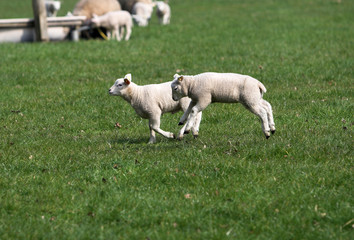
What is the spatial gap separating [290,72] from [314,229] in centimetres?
784

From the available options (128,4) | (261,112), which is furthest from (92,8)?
(261,112)

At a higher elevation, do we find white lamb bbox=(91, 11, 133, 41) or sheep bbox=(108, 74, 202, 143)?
sheep bbox=(108, 74, 202, 143)

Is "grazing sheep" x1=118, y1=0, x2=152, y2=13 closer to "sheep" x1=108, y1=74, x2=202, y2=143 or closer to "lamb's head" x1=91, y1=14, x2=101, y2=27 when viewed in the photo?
"lamb's head" x1=91, y1=14, x2=101, y2=27

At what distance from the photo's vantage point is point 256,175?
266 inches

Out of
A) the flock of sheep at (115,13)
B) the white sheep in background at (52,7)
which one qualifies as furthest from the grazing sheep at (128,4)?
the white sheep in background at (52,7)

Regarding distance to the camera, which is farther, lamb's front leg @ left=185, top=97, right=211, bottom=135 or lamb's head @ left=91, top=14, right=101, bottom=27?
lamb's head @ left=91, top=14, right=101, bottom=27

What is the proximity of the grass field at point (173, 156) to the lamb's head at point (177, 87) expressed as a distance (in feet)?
2.15

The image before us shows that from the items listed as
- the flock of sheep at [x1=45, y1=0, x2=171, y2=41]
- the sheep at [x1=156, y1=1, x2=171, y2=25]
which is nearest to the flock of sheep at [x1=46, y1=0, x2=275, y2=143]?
the flock of sheep at [x1=45, y1=0, x2=171, y2=41]

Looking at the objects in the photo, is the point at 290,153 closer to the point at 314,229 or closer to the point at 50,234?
the point at 314,229

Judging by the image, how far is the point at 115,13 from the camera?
65.5ft

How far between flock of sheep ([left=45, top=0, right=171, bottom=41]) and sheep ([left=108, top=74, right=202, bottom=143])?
452 inches

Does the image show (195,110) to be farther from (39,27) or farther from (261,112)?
(39,27)

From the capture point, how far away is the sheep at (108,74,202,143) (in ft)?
27.1

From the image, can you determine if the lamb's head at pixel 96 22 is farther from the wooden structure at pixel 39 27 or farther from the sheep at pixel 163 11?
the sheep at pixel 163 11
